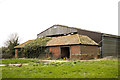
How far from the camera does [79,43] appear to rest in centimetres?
2405

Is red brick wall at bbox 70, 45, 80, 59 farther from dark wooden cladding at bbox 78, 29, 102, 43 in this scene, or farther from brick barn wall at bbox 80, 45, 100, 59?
dark wooden cladding at bbox 78, 29, 102, 43

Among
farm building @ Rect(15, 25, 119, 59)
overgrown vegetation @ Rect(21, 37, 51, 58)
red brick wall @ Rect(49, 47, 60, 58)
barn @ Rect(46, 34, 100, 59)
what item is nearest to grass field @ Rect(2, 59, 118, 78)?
barn @ Rect(46, 34, 100, 59)

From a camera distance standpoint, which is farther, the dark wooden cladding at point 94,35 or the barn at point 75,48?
the dark wooden cladding at point 94,35

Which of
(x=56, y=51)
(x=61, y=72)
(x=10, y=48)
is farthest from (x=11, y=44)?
(x=61, y=72)

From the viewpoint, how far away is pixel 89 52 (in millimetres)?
26141

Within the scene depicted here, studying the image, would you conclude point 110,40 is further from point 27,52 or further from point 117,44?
point 27,52

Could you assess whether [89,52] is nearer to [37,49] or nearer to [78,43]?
[78,43]

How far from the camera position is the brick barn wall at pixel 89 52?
81.1ft

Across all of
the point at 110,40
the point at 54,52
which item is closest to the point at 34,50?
the point at 54,52

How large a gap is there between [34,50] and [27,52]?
84.2 inches

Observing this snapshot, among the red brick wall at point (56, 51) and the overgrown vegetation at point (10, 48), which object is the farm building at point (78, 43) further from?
the overgrown vegetation at point (10, 48)

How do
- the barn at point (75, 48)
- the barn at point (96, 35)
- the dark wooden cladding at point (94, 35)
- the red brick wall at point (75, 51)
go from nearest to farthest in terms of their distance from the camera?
the red brick wall at point (75, 51), the barn at point (75, 48), the barn at point (96, 35), the dark wooden cladding at point (94, 35)

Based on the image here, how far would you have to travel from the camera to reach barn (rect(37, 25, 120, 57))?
1184 inches

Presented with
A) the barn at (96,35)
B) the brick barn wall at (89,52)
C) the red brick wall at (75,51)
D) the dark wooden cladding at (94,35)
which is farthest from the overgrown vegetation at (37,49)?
the dark wooden cladding at (94,35)
